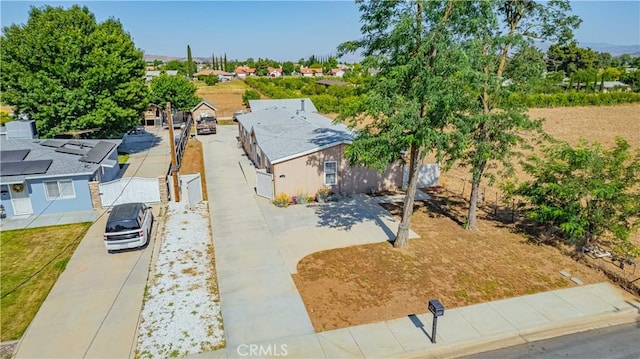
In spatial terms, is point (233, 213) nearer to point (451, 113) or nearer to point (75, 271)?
point (75, 271)

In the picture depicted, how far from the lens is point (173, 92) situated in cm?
4519

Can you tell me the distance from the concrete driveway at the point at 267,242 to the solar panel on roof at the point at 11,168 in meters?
8.32

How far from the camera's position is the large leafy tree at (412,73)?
11.6 meters

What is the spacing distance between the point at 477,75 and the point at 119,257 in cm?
1363

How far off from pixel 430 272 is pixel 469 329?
2.90 m

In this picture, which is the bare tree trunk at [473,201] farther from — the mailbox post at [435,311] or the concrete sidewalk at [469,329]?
the mailbox post at [435,311]

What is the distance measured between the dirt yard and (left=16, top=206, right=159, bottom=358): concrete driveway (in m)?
4.99

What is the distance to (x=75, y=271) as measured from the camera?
12.8 meters

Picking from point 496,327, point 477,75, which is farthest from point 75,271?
point 477,75

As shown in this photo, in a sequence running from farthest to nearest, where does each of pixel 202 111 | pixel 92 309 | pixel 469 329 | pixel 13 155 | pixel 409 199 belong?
1. pixel 202 111
2. pixel 13 155
3. pixel 409 199
4. pixel 92 309
5. pixel 469 329

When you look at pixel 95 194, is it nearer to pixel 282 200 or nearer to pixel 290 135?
pixel 282 200

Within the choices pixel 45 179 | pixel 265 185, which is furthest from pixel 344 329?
pixel 45 179

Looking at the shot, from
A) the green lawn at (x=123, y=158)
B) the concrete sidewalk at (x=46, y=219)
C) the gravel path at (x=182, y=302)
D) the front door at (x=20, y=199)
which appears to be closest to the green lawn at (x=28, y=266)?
the concrete sidewalk at (x=46, y=219)

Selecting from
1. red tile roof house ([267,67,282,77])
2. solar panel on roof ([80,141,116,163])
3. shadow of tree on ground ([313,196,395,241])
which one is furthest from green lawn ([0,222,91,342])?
red tile roof house ([267,67,282,77])
